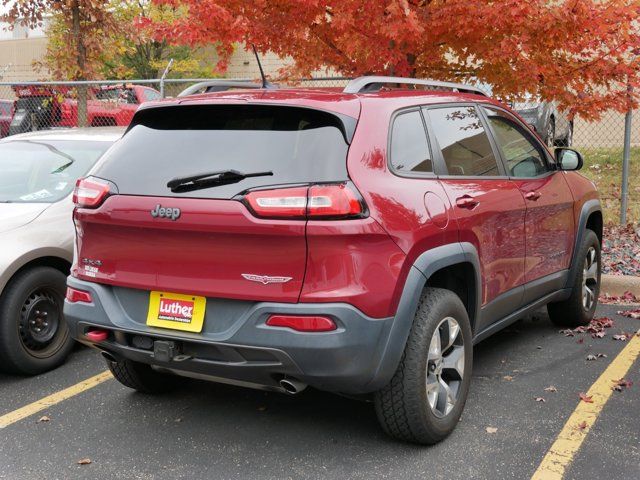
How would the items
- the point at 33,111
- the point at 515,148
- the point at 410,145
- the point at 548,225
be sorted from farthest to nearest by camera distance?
1. the point at 33,111
2. the point at 548,225
3. the point at 515,148
4. the point at 410,145

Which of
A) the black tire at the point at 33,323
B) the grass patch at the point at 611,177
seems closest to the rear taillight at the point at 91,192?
the black tire at the point at 33,323

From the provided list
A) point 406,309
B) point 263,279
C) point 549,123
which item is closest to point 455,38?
point 406,309

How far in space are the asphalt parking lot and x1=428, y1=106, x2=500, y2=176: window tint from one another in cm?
136

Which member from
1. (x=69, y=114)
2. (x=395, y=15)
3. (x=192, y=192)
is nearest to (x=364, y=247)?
(x=192, y=192)

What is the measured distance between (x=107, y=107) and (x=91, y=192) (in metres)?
12.0

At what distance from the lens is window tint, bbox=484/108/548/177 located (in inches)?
187

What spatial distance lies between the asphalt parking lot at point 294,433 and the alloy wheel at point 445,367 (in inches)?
8.2

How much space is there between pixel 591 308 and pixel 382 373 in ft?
10.6

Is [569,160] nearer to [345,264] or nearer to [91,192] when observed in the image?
[345,264]

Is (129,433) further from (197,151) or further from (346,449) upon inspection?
(197,151)

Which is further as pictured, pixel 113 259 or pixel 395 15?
pixel 395 15

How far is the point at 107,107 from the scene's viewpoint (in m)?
15.0

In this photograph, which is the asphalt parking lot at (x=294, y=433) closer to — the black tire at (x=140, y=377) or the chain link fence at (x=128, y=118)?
the black tire at (x=140, y=377)

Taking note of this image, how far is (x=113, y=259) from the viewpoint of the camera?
3602 mm
